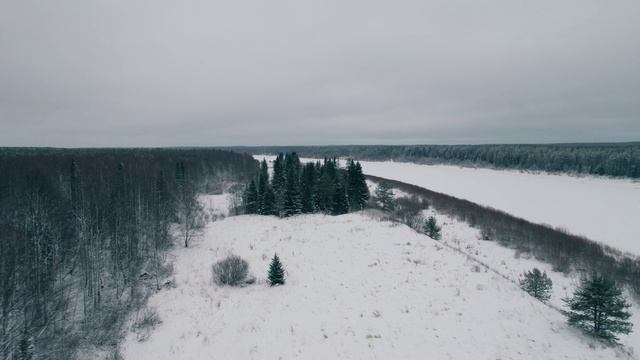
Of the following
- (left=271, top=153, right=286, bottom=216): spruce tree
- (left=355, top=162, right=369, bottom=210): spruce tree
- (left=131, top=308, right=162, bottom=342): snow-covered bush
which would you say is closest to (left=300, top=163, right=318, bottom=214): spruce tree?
(left=271, top=153, right=286, bottom=216): spruce tree

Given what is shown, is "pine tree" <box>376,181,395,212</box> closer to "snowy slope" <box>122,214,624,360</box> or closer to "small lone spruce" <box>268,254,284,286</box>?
"snowy slope" <box>122,214,624,360</box>

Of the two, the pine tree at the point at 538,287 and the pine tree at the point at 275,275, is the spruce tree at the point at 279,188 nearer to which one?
the pine tree at the point at 275,275

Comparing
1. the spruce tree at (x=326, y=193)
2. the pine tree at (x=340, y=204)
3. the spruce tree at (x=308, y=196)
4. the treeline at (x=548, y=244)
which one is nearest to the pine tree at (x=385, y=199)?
the treeline at (x=548, y=244)

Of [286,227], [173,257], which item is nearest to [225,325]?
[173,257]

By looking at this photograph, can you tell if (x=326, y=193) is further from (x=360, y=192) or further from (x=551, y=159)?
(x=551, y=159)

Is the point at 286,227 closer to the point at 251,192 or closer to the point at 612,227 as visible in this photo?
the point at 251,192

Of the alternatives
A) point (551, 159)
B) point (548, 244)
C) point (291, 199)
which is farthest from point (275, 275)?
point (551, 159)
